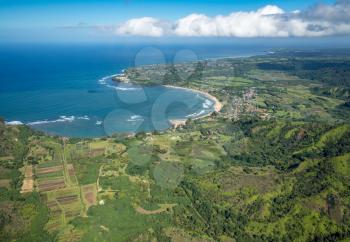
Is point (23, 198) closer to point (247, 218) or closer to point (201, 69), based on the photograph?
point (247, 218)

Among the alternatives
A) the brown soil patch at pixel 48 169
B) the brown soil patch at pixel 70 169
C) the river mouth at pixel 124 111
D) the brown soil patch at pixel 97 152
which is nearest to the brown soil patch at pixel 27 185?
the brown soil patch at pixel 48 169

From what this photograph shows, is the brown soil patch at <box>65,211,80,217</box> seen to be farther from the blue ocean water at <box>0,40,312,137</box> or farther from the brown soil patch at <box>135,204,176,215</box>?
the blue ocean water at <box>0,40,312,137</box>

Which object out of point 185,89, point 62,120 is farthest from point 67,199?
point 185,89

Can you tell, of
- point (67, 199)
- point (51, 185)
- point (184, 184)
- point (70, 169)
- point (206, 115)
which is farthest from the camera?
point (206, 115)

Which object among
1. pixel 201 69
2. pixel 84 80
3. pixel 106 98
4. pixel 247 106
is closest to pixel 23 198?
pixel 106 98

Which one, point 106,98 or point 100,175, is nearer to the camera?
point 100,175

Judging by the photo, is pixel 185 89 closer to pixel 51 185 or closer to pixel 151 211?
pixel 51 185

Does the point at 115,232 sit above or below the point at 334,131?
below
